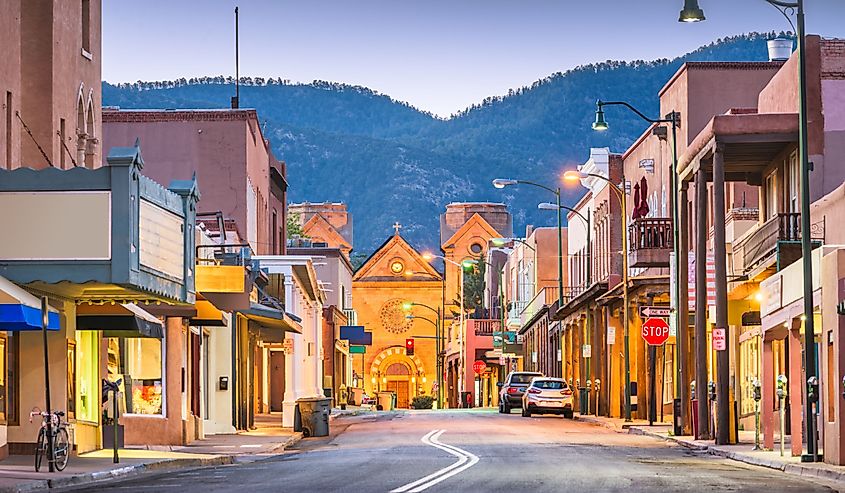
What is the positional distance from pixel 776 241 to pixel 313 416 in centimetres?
1520

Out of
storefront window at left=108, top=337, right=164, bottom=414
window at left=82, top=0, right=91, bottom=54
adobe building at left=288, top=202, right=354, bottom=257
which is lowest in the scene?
storefront window at left=108, top=337, right=164, bottom=414

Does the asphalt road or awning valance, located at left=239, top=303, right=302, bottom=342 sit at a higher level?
awning valance, located at left=239, top=303, right=302, bottom=342

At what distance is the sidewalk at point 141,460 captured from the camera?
24.0m

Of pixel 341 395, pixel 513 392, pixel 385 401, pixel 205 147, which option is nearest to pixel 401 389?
pixel 385 401

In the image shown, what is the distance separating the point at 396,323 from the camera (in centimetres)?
16212

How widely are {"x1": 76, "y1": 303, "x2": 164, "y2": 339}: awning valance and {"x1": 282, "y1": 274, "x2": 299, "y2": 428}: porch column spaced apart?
66.1 ft

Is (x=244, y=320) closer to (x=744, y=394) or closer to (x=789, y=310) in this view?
(x=744, y=394)

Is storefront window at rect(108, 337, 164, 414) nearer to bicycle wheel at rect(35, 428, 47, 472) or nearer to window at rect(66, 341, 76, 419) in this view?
window at rect(66, 341, 76, 419)

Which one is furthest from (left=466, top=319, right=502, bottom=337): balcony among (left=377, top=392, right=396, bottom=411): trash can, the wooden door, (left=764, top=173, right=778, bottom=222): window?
(left=764, top=173, right=778, bottom=222): window

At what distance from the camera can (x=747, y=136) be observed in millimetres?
37719

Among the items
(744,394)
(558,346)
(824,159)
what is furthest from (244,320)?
(558,346)

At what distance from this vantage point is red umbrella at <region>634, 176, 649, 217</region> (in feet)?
187

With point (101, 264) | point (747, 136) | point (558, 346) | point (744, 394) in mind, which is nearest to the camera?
point (101, 264)

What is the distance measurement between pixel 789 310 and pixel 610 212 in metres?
37.9
